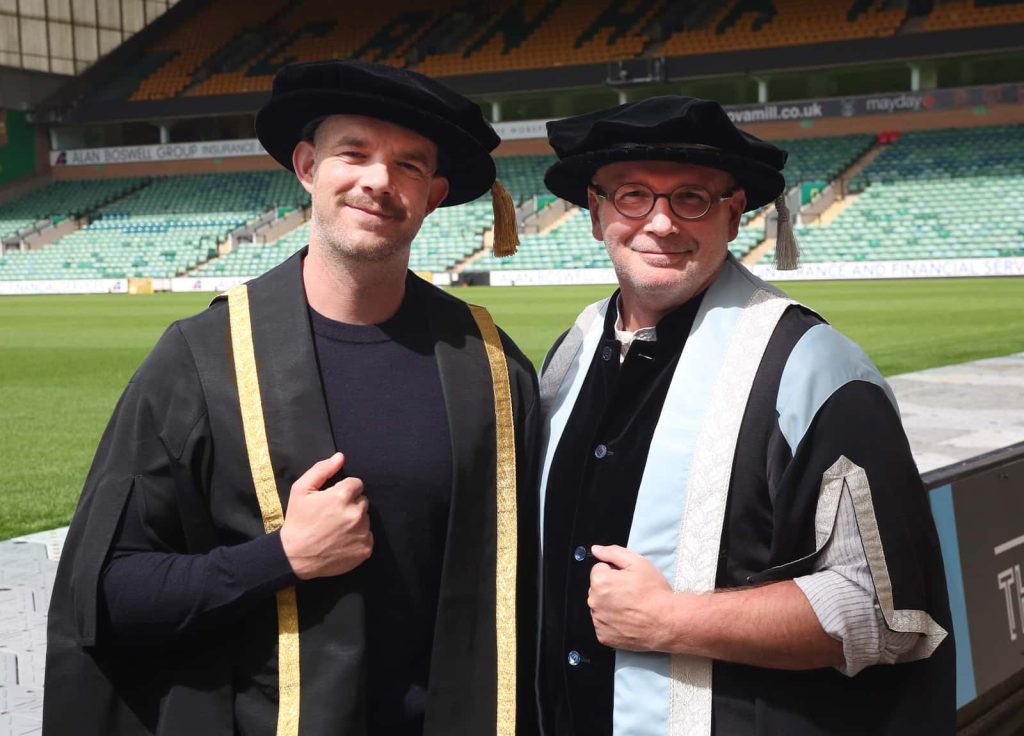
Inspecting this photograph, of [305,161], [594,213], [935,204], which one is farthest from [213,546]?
[935,204]

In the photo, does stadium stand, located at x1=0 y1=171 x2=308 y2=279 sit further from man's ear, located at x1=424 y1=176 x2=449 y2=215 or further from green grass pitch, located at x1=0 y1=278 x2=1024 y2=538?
man's ear, located at x1=424 y1=176 x2=449 y2=215

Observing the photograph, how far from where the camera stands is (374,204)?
7.16 ft

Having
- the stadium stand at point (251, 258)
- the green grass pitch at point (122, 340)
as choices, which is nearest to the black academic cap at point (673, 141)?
the green grass pitch at point (122, 340)

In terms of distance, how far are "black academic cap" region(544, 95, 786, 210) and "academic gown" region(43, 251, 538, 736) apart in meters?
0.61

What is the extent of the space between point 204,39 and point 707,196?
182 ft

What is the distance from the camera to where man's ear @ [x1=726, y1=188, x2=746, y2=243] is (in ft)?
7.70

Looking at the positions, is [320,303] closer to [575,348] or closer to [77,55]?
[575,348]

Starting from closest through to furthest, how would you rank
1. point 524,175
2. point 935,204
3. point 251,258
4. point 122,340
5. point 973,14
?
point 122,340 < point 935,204 < point 973,14 < point 251,258 < point 524,175

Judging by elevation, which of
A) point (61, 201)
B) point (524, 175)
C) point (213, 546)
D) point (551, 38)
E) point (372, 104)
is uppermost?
point (551, 38)

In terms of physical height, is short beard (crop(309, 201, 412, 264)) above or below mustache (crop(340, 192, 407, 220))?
below

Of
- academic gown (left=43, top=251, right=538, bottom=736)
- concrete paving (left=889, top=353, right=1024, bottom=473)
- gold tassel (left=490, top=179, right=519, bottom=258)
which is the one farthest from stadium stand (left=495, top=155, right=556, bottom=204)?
academic gown (left=43, top=251, right=538, bottom=736)

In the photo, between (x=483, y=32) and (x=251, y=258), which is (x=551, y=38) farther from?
(x=251, y=258)

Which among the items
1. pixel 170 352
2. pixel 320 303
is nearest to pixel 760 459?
pixel 320 303

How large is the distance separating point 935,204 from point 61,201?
35992 millimetres
